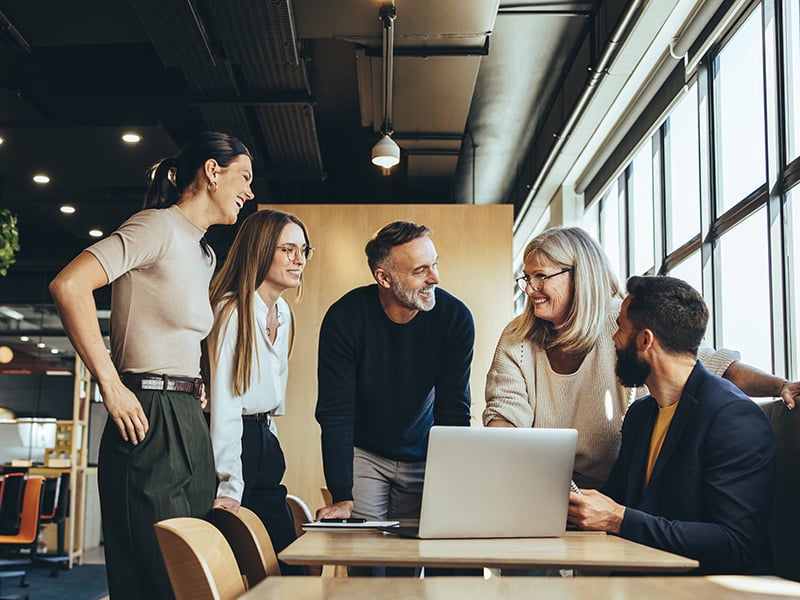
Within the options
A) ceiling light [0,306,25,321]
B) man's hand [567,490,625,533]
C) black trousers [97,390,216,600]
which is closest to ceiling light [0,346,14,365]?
ceiling light [0,306,25,321]

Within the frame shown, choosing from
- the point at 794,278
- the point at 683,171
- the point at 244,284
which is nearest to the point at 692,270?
the point at 683,171

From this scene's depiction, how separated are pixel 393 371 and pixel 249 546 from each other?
1.10 meters

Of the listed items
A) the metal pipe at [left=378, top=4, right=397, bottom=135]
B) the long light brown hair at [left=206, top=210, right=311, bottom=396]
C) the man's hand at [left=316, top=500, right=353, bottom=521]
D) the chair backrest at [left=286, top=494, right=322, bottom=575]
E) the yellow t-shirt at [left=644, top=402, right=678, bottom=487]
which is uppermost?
the metal pipe at [left=378, top=4, right=397, bottom=135]

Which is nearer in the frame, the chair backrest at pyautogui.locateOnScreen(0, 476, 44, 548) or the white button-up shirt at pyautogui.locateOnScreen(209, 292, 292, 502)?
the white button-up shirt at pyautogui.locateOnScreen(209, 292, 292, 502)

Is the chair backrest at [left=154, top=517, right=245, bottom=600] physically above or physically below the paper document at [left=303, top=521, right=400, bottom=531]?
above

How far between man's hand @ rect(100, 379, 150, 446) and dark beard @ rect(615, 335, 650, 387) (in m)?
1.26

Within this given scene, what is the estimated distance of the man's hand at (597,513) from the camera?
2.00 metres

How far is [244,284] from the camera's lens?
2.62 metres

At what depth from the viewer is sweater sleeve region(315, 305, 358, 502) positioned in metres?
2.66

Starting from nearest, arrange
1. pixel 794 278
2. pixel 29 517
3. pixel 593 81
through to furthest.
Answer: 1. pixel 794 278
2. pixel 593 81
3. pixel 29 517

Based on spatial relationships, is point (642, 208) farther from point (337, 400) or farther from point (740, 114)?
point (337, 400)

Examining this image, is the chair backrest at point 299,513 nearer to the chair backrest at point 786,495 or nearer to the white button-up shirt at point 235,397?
the white button-up shirt at point 235,397

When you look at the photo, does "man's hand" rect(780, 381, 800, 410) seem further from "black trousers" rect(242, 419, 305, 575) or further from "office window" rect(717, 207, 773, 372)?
"office window" rect(717, 207, 773, 372)

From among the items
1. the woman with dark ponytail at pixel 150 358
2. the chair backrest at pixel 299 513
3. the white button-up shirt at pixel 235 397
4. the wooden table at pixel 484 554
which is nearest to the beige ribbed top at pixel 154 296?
the woman with dark ponytail at pixel 150 358
